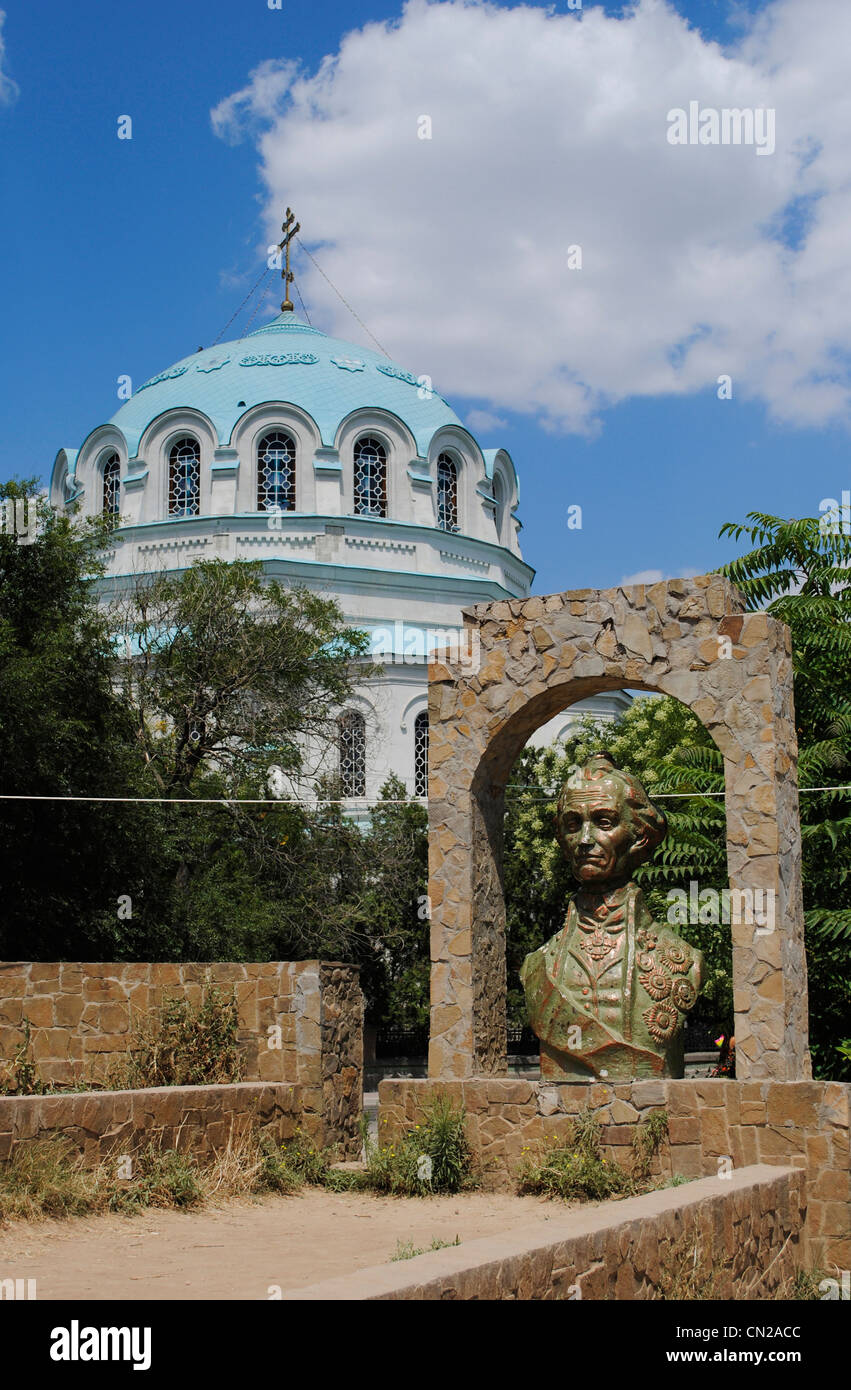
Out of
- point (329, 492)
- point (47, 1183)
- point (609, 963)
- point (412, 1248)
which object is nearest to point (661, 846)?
point (609, 963)

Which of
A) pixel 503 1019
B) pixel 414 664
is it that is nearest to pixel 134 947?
pixel 503 1019

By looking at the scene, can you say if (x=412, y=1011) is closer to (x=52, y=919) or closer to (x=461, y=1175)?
(x=52, y=919)

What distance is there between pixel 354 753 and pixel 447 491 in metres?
9.54

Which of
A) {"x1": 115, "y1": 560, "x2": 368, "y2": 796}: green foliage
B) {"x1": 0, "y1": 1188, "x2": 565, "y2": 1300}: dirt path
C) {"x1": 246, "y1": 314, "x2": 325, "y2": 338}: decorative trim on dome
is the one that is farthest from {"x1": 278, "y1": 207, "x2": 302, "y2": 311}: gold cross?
{"x1": 0, "y1": 1188, "x2": 565, "y2": 1300}: dirt path

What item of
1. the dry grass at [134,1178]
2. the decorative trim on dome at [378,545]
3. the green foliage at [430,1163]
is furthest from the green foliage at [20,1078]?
the decorative trim on dome at [378,545]

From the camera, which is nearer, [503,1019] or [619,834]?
[619,834]

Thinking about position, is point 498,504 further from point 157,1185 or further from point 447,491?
point 157,1185

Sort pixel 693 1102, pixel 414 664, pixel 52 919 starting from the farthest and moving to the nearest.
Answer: pixel 414 664 → pixel 52 919 → pixel 693 1102

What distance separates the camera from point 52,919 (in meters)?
17.4

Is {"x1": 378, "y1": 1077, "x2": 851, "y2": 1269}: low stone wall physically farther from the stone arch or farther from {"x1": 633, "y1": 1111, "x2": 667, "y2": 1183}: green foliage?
the stone arch

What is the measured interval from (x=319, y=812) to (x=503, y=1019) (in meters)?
14.2

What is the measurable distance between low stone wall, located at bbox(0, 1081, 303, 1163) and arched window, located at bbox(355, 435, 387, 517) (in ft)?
86.9

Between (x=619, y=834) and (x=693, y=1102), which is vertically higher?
(x=619, y=834)

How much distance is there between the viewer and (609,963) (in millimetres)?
9672
